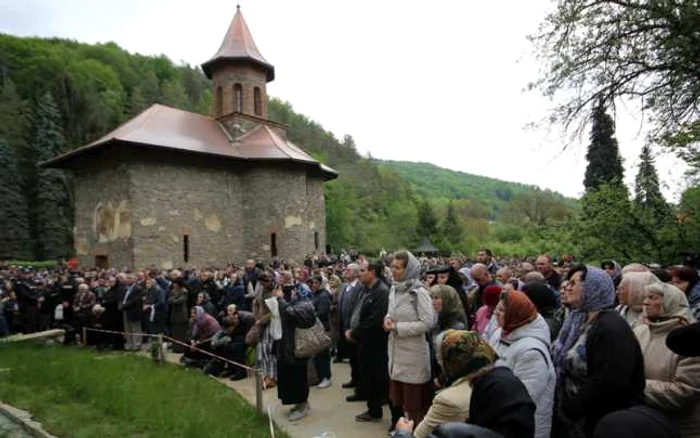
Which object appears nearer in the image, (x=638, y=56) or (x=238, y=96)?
(x=638, y=56)

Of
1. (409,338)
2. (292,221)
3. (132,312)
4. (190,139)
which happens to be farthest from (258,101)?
(409,338)

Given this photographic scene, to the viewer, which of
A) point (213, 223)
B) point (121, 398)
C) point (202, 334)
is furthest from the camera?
point (213, 223)

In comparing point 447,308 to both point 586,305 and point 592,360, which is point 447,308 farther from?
point 592,360

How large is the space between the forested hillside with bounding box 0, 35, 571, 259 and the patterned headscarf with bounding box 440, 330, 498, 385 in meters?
16.1

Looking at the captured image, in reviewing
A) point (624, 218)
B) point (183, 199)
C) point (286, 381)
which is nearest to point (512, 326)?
point (286, 381)

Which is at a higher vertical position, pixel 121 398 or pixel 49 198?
pixel 49 198

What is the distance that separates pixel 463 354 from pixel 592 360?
0.97 m

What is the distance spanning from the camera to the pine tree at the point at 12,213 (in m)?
36.8

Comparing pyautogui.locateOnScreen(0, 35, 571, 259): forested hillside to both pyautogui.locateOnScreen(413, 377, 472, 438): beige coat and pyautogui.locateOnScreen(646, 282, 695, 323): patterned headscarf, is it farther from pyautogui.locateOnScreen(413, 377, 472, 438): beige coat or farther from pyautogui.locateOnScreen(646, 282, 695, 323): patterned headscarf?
pyautogui.locateOnScreen(413, 377, 472, 438): beige coat

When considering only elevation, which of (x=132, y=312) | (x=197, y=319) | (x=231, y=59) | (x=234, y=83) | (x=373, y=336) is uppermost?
(x=231, y=59)

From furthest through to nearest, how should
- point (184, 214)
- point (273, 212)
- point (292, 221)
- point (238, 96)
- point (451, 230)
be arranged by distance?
point (451, 230)
point (238, 96)
point (292, 221)
point (273, 212)
point (184, 214)

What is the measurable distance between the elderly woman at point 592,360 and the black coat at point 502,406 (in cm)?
72

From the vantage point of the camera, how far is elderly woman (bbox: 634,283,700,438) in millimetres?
2779

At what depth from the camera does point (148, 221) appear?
832 inches
